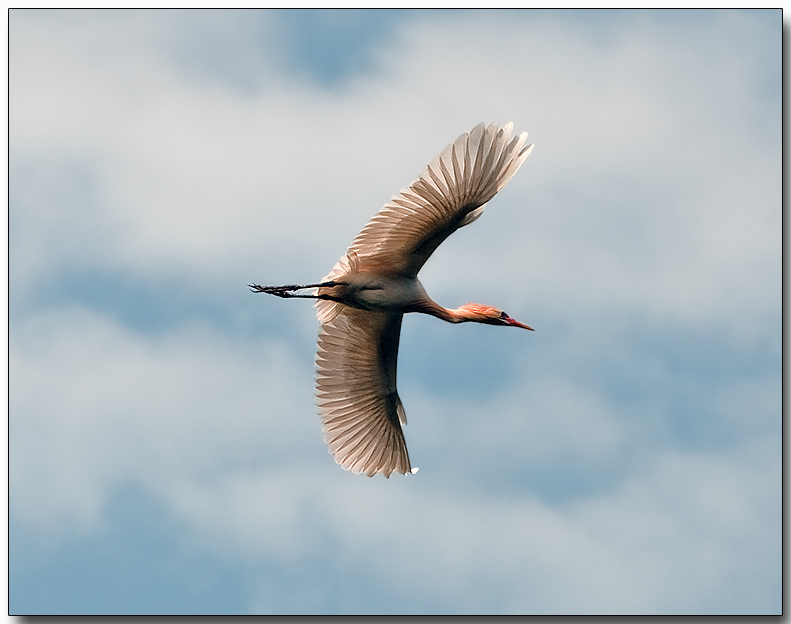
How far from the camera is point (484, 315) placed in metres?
6.17

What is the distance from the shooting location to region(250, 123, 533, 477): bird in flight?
18.0 feet

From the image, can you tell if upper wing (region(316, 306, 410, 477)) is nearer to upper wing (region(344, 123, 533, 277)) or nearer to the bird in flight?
the bird in flight

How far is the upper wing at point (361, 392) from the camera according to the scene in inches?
245

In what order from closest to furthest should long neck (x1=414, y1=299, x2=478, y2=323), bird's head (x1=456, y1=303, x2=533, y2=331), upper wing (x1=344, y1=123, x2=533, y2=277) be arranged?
upper wing (x1=344, y1=123, x2=533, y2=277), long neck (x1=414, y1=299, x2=478, y2=323), bird's head (x1=456, y1=303, x2=533, y2=331)

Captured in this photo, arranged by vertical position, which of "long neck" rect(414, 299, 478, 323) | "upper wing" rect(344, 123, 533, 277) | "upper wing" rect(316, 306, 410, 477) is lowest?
"upper wing" rect(316, 306, 410, 477)

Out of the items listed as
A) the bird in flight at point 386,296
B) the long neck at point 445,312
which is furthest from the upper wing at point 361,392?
the long neck at point 445,312

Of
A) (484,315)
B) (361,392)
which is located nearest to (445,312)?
(484,315)

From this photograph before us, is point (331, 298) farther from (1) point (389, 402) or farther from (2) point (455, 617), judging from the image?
(2) point (455, 617)

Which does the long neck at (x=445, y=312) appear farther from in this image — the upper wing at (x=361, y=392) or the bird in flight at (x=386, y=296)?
the upper wing at (x=361, y=392)

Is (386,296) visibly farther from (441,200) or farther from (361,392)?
(361,392)

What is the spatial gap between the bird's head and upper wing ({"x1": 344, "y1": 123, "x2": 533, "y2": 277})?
1.33ft

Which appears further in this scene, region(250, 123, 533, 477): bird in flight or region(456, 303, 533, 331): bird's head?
region(456, 303, 533, 331): bird's head

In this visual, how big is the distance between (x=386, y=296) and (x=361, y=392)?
0.64 meters

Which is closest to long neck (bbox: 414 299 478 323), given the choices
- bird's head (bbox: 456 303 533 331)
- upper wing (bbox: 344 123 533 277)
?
bird's head (bbox: 456 303 533 331)
